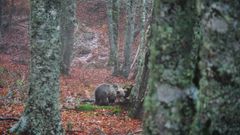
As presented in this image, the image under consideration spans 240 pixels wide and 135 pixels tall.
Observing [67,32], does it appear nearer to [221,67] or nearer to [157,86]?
[157,86]

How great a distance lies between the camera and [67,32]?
79.5 ft

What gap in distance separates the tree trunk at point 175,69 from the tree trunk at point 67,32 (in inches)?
802

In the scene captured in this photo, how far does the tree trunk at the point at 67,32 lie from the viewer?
23859 mm

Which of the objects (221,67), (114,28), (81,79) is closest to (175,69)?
(221,67)

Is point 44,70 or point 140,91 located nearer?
point 44,70

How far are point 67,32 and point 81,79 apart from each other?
282cm

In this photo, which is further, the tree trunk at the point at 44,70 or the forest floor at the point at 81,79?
the forest floor at the point at 81,79

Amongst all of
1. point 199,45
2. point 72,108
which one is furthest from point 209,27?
point 72,108

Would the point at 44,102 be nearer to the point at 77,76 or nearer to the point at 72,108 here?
the point at 72,108

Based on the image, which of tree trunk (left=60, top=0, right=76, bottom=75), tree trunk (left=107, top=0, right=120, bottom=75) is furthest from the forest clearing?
tree trunk (left=107, top=0, right=120, bottom=75)

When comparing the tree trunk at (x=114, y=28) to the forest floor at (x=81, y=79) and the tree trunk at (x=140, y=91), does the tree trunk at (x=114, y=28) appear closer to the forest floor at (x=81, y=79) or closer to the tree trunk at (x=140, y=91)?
the forest floor at (x=81, y=79)

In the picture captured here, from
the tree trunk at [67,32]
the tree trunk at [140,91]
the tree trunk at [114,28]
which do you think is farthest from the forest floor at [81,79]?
the tree trunk at [114,28]

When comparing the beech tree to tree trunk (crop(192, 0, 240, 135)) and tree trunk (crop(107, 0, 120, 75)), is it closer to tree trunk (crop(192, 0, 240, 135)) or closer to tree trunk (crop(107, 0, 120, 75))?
tree trunk (crop(192, 0, 240, 135))

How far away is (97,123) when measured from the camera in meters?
11.8
